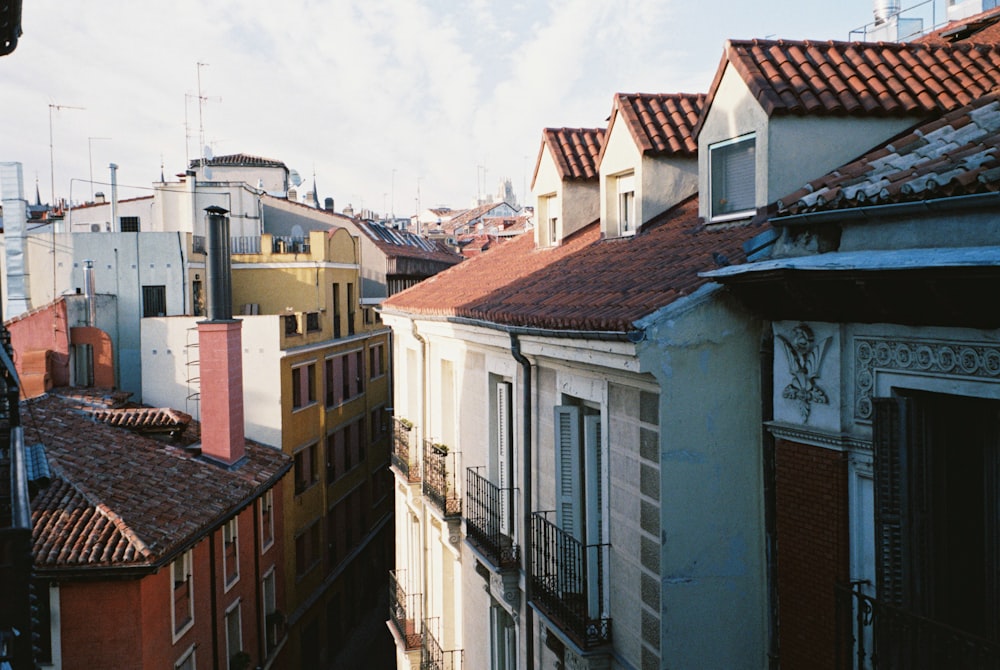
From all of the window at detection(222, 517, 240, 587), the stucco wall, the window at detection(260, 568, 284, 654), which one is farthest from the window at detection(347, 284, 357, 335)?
the stucco wall

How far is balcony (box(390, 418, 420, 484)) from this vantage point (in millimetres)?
17016

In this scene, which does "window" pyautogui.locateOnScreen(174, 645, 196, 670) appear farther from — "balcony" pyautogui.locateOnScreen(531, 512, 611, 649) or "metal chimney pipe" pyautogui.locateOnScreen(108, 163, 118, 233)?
"metal chimney pipe" pyautogui.locateOnScreen(108, 163, 118, 233)

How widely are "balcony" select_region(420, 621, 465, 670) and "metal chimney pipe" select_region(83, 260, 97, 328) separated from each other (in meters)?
15.9

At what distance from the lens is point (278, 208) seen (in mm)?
38656

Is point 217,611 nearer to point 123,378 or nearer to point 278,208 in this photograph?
point 123,378

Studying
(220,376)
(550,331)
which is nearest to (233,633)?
(220,376)

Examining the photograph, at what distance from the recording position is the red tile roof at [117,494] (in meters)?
14.4

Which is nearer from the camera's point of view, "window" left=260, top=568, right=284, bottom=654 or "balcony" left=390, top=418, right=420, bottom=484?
"balcony" left=390, top=418, right=420, bottom=484

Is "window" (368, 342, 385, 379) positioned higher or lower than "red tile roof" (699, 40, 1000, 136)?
lower

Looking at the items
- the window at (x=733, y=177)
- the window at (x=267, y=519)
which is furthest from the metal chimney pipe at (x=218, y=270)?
the window at (x=733, y=177)

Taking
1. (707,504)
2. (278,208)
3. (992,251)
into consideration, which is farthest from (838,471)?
(278,208)

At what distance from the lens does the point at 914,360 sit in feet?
18.4

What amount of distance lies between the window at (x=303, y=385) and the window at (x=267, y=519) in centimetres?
427

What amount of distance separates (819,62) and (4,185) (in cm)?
2780
